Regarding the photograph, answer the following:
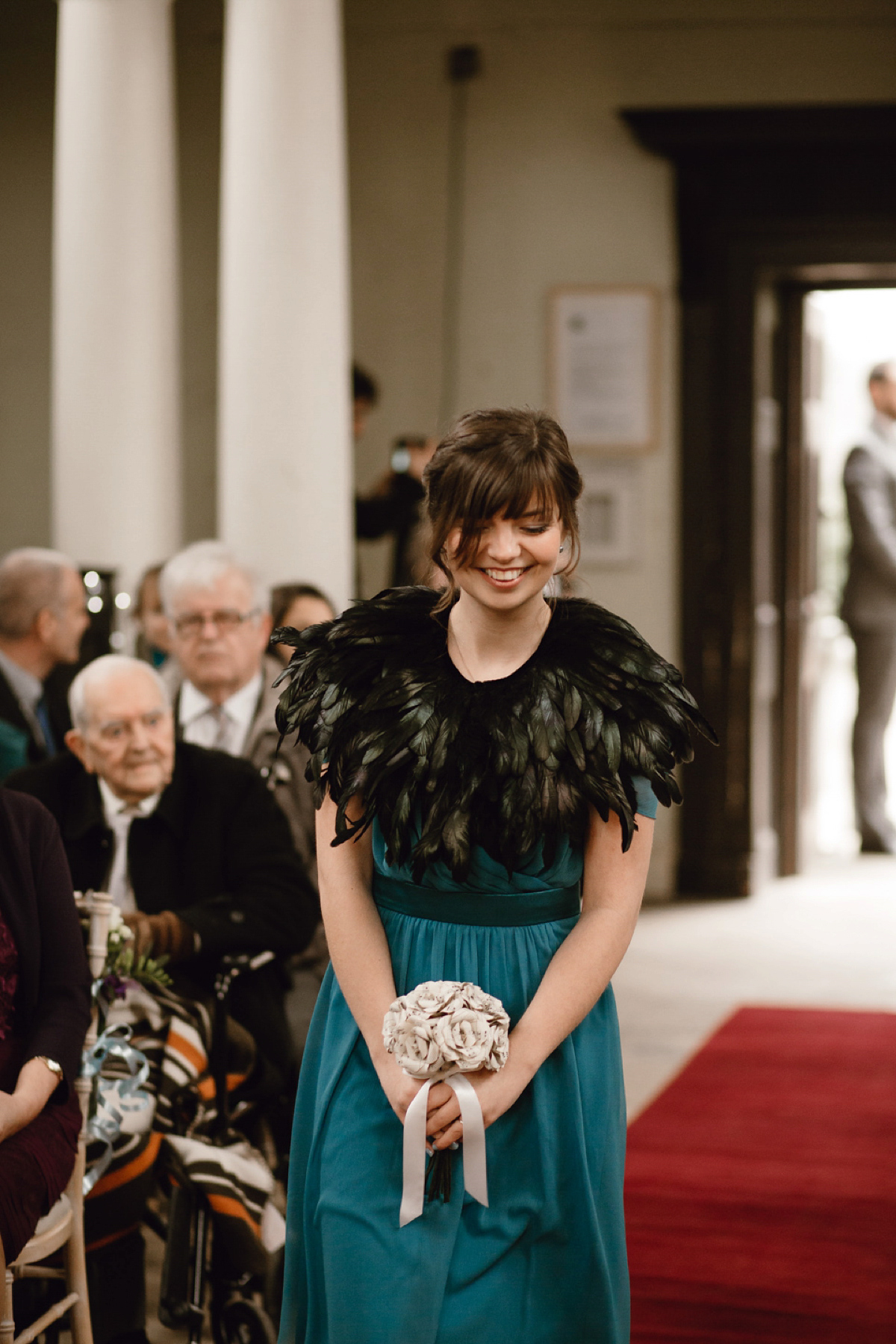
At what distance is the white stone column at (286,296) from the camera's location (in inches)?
218

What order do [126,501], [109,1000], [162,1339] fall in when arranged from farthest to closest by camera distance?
1. [126,501]
2. [162,1339]
3. [109,1000]

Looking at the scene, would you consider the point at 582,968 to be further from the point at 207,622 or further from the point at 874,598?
the point at 874,598

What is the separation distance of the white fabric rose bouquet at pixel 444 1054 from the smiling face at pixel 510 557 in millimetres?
405

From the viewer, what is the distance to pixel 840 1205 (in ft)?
11.8

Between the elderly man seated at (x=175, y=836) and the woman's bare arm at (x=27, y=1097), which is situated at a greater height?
the elderly man seated at (x=175, y=836)

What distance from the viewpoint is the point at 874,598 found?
27.8 ft

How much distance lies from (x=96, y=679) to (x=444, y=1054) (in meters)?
1.78

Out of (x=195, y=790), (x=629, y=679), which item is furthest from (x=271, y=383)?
(x=629, y=679)

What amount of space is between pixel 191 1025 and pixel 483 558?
1.56m

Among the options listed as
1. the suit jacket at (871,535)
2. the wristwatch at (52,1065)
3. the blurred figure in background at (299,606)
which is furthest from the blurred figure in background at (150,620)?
the suit jacket at (871,535)

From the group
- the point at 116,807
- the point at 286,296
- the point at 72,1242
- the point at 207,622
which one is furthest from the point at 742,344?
the point at 72,1242

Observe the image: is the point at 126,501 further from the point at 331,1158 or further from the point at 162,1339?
the point at 331,1158

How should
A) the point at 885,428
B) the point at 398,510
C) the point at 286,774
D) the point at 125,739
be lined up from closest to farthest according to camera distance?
1. the point at 125,739
2. the point at 286,774
3. the point at 398,510
4. the point at 885,428

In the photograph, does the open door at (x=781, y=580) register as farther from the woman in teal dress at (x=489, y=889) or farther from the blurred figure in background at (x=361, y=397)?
the woman in teal dress at (x=489, y=889)
